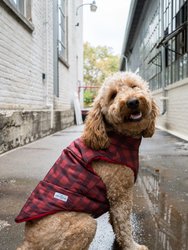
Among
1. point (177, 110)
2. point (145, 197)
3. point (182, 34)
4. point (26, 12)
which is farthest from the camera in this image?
point (177, 110)

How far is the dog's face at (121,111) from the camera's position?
2.41 m

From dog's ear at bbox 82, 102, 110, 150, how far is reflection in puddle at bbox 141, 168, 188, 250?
1095 millimetres

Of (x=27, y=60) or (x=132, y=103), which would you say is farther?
(x=27, y=60)

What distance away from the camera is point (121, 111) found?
2.39m

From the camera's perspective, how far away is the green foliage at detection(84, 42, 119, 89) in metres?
67.7

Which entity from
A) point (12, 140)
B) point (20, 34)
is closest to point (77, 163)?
point (12, 140)

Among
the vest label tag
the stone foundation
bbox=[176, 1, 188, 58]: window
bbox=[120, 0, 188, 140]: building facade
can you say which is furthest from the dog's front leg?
bbox=[176, 1, 188, 58]: window

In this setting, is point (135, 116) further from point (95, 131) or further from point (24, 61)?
point (24, 61)

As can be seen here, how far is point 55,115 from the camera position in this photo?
13.5 m

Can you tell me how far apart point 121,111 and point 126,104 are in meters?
0.06

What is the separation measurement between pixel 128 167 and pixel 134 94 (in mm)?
542

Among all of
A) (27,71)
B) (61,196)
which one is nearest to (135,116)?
(61,196)

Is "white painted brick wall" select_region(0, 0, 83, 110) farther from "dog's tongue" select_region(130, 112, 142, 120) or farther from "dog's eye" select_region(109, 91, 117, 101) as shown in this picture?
"dog's tongue" select_region(130, 112, 142, 120)

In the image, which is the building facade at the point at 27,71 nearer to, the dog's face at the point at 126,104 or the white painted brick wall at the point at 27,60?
the white painted brick wall at the point at 27,60
